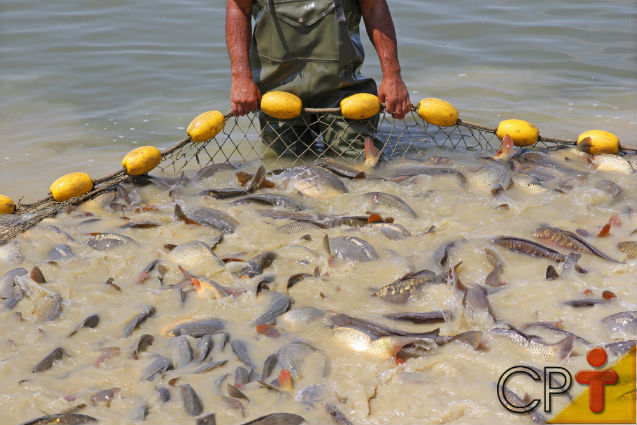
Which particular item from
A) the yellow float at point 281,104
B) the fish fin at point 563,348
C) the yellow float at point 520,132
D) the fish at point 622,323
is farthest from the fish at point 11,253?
the yellow float at point 520,132

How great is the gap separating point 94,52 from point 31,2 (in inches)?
90.7

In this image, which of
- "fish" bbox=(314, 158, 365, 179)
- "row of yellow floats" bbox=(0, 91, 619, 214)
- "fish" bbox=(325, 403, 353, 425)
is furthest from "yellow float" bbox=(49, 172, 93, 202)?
"fish" bbox=(325, 403, 353, 425)

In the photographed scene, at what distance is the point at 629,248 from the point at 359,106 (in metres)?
2.32

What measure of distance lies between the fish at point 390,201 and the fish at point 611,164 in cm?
184

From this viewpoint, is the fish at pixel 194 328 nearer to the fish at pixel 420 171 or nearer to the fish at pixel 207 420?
the fish at pixel 207 420

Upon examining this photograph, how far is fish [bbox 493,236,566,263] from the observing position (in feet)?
12.7

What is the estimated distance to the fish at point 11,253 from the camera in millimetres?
4117

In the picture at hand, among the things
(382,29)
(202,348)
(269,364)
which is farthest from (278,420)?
(382,29)

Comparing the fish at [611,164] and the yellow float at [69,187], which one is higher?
the yellow float at [69,187]

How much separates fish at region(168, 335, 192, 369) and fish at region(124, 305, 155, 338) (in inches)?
10.2

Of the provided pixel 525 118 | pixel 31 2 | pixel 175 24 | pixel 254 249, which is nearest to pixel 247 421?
pixel 254 249

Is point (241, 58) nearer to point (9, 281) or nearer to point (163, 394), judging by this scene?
point (9, 281)

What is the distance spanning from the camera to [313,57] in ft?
17.9

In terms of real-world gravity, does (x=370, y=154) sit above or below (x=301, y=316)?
above
